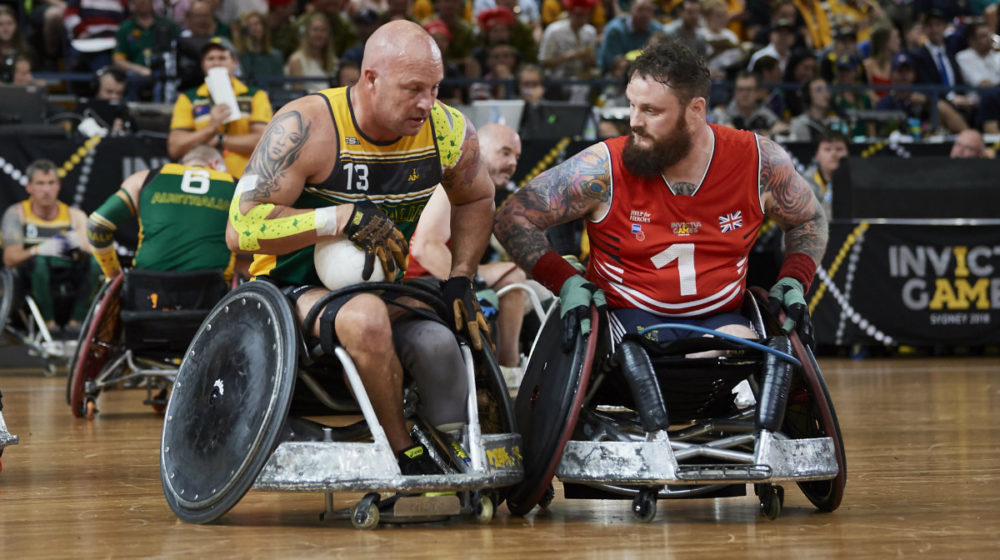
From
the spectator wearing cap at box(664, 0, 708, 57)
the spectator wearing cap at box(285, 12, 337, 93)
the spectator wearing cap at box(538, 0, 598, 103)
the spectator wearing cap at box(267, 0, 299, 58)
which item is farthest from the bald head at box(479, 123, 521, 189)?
the spectator wearing cap at box(664, 0, 708, 57)

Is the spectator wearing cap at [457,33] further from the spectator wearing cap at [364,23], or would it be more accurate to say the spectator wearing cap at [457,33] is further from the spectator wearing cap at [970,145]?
the spectator wearing cap at [970,145]

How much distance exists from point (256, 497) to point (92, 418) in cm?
327

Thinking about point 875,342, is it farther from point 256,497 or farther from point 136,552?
point 136,552

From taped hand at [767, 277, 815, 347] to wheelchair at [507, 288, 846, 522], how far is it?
0.13 ft

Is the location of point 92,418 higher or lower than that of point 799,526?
lower

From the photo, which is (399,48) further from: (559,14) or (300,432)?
(559,14)

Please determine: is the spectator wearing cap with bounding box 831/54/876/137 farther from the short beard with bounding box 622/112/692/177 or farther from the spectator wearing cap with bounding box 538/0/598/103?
the short beard with bounding box 622/112/692/177

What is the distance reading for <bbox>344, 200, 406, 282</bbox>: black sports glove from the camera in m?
4.11

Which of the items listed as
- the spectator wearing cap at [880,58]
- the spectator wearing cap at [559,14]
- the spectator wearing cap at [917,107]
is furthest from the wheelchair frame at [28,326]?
the spectator wearing cap at [880,58]

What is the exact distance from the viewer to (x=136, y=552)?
3600 mm

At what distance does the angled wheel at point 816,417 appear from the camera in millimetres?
4230

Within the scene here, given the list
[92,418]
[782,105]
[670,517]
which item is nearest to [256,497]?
[670,517]

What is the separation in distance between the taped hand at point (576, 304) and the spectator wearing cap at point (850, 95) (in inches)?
349

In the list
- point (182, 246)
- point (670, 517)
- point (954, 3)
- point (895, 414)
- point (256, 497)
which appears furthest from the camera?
point (954, 3)
